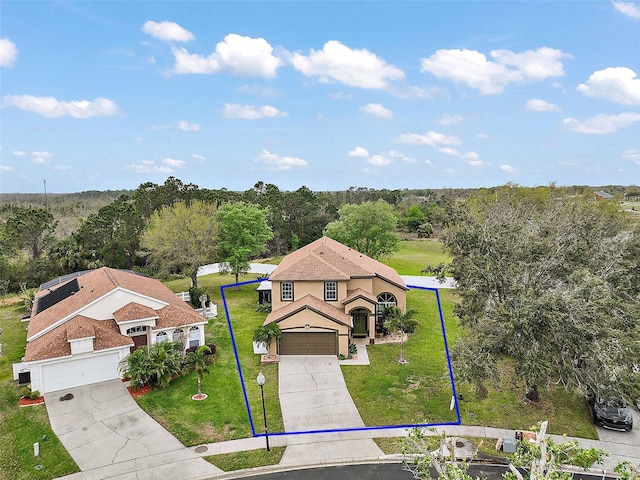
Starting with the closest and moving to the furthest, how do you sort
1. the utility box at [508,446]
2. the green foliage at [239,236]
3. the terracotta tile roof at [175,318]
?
the utility box at [508,446] < the terracotta tile roof at [175,318] < the green foliage at [239,236]

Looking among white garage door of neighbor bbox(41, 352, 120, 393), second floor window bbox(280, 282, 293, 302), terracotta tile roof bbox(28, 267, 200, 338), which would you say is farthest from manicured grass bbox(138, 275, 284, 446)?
terracotta tile roof bbox(28, 267, 200, 338)

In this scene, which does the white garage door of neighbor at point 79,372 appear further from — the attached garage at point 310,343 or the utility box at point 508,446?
the utility box at point 508,446

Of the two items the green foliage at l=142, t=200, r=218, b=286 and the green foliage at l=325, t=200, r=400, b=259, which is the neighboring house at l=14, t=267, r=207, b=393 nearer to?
the green foliage at l=142, t=200, r=218, b=286

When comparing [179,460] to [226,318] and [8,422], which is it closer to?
[8,422]

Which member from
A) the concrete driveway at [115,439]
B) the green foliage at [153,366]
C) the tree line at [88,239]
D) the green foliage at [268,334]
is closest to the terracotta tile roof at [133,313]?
the green foliage at [153,366]

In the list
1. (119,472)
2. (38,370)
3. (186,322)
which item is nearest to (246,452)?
(119,472)

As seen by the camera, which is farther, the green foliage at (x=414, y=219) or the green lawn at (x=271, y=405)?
the green foliage at (x=414, y=219)

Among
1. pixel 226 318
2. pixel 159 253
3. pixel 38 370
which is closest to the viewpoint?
pixel 38 370
